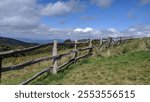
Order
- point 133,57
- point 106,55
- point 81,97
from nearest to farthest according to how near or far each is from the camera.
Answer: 1. point 81,97
2. point 133,57
3. point 106,55

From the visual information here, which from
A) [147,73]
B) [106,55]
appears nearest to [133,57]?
[106,55]

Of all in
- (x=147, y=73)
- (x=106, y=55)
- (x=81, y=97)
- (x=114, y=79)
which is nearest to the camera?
(x=81, y=97)

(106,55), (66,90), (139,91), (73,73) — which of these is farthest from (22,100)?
(106,55)

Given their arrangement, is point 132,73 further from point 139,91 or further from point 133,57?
point 139,91

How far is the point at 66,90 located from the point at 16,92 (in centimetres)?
101

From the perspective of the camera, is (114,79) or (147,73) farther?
(147,73)

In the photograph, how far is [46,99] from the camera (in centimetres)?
617

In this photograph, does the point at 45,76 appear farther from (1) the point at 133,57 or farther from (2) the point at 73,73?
(1) the point at 133,57

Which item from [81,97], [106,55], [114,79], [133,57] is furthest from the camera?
[106,55]

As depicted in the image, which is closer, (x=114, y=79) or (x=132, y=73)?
(x=114, y=79)

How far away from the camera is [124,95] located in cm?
616

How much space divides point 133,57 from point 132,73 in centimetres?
556

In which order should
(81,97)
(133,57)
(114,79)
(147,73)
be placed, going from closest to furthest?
1. (81,97)
2. (114,79)
3. (147,73)
4. (133,57)

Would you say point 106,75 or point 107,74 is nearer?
point 106,75
